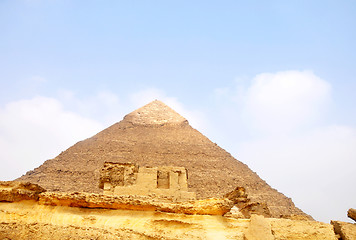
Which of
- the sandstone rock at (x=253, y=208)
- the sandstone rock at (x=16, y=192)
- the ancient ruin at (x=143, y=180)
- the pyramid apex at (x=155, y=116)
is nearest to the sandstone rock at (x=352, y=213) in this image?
the sandstone rock at (x=16, y=192)

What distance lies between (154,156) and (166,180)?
68741 millimetres

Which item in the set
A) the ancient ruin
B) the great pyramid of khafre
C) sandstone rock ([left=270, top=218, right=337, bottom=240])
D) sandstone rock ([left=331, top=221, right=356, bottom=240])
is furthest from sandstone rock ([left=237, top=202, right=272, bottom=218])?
the great pyramid of khafre

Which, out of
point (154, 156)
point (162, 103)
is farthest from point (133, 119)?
point (154, 156)

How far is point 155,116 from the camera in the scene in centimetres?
8769

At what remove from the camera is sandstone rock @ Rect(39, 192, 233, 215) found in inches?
139

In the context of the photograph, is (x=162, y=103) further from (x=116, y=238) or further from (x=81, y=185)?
(x=116, y=238)

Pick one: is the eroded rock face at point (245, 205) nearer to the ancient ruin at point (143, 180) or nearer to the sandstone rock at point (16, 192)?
the ancient ruin at point (143, 180)

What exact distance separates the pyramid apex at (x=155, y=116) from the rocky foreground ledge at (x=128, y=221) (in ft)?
271

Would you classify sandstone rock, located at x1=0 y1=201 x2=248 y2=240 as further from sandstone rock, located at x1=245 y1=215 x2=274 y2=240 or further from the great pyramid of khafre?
the great pyramid of khafre

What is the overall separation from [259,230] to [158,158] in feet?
240

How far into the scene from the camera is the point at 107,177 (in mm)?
8109

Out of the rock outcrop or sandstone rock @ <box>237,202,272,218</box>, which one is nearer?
the rock outcrop

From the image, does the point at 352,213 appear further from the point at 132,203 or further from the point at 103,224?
the point at 103,224

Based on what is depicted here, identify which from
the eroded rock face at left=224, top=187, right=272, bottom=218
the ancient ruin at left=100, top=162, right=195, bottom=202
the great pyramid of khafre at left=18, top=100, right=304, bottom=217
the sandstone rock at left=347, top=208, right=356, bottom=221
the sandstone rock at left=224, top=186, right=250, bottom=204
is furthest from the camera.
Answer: the great pyramid of khafre at left=18, top=100, right=304, bottom=217
